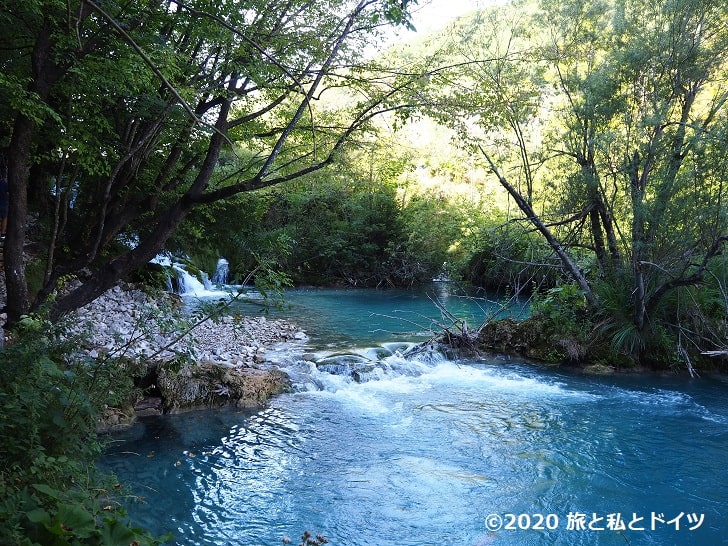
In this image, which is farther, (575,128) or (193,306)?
(193,306)

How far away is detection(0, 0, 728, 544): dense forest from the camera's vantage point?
609 cm

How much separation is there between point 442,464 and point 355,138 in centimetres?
523

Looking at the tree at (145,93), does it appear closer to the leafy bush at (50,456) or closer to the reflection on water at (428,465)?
the leafy bush at (50,456)

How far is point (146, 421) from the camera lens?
24.2ft

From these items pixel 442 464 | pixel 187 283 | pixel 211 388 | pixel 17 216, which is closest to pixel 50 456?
pixel 17 216

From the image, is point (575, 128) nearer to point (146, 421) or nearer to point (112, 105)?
point (112, 105)

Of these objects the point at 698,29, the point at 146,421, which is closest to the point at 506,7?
the point at 698,29

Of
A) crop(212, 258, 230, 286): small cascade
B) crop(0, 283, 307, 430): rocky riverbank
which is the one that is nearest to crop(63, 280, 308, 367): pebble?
crop(0, 283, 307, 430): rocky riverbank

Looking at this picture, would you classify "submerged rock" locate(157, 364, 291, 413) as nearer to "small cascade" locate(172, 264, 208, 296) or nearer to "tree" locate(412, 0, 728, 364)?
"tree" locate(412, 0, 728, 364)

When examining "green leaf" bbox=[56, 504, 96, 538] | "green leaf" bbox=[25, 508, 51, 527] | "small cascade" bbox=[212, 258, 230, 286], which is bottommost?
"green leaf" bbox=[56, 504, 96, 538]

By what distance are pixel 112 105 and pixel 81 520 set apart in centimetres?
623

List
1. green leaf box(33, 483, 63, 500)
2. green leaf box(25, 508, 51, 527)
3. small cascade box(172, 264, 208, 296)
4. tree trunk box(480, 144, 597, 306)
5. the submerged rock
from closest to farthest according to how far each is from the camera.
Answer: green leaf box(25, 508, 51, 527) < green leaf box(33, 483, 63, 500) < the submerged rock < tree trunk box(480, 144, 597, 306) < small cascade box(172, 264, 208, 296)

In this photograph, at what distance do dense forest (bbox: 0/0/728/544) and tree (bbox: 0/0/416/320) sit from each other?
3cm

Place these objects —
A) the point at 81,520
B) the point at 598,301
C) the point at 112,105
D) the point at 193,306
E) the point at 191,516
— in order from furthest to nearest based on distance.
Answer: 1. the point at 193,306
2. the point at 598,301
3. the point at 112,105
4. the point at 191,516
5. the point at 81,520
